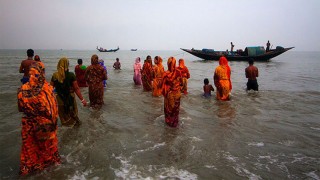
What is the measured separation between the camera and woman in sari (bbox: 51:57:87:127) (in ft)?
15.7

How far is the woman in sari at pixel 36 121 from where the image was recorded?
3.17 metres

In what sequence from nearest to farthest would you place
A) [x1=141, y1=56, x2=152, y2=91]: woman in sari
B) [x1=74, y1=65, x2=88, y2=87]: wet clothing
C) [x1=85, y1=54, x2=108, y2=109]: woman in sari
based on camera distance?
[x1=85, y1=54, x2=108, y2=109]: woman in sari < [x1=141, y1=56, x2=152, y2=91]: woman in sari < [x1=74, y1=65, x2=88, y2=87]: wet clothing

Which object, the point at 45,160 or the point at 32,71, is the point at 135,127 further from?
the point at 32,71

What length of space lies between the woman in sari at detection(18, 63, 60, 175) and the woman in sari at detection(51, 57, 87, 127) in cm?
143

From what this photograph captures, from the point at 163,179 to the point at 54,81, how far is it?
3.01 metres

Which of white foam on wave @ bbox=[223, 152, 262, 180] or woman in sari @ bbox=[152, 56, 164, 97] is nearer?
white foam on wave @ bbox=[223, 152, 262, 180]

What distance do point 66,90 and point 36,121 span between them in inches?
71.2

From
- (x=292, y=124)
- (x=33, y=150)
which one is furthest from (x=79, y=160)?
(x=292, y=124)

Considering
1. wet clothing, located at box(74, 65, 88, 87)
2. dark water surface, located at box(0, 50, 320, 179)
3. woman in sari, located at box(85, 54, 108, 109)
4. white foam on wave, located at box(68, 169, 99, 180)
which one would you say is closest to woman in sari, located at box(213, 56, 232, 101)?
dark water surface, located at box(0, 50, 320, 179)

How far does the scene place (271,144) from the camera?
4910 millimetres

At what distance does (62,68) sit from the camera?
471cm

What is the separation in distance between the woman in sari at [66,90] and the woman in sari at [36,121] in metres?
1.43

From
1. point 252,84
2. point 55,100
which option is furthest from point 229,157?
point 252,84

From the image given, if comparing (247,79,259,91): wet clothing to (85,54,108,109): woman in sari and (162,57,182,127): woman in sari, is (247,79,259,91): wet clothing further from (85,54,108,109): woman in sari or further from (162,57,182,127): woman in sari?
(85,54,108,109): woman in sari
